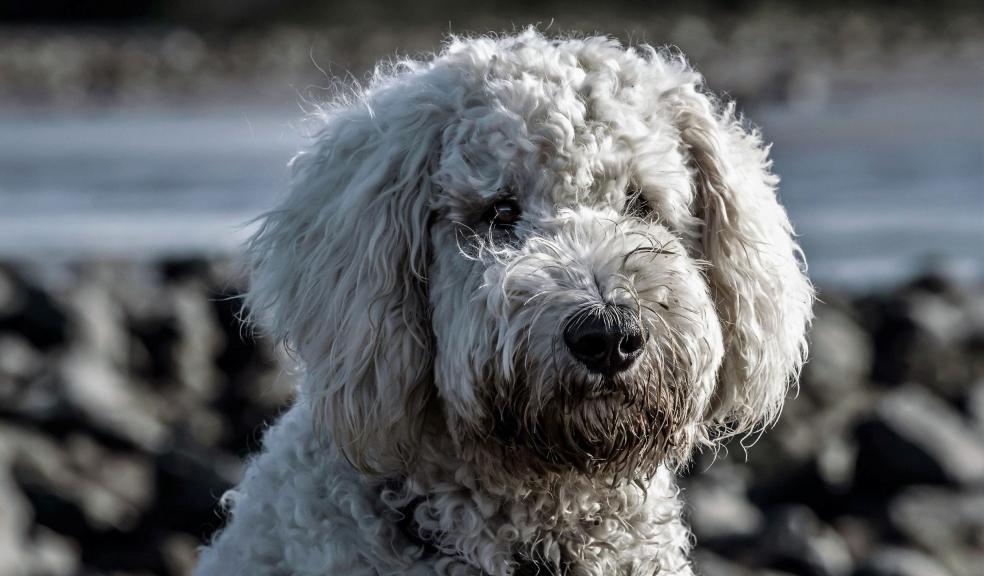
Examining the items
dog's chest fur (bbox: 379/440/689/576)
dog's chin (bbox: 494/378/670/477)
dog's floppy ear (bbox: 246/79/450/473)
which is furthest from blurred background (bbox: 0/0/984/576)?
dog's chin (bbox: 494/378/670/477)

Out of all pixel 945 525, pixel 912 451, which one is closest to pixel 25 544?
pixel 945 525

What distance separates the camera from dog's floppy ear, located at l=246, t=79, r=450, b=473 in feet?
12.6

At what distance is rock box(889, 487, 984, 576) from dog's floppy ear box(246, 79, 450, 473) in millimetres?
4028

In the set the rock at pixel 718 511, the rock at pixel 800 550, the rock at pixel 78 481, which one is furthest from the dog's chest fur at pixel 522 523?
the rock at pixel 78 481

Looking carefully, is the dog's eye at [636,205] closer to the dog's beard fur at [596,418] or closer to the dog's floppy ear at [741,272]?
the dog's floppy ear at [741,272]

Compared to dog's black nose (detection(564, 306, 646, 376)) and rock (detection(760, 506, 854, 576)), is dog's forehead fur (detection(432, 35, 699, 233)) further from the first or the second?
rock (detection(760, 506, 854, 576))

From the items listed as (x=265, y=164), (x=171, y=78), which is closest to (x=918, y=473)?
(x=265, y=164)

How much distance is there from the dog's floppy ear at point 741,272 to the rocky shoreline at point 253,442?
2022 millimetres

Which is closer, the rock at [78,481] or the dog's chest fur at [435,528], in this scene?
the dog's chest fur at [435,528]

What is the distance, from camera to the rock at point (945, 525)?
7102 millimetres

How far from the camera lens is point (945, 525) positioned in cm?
A: 727

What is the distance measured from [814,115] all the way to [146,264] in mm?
17089

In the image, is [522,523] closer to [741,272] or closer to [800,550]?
[741,272]

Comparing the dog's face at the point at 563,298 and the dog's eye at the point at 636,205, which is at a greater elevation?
the dog's eye at the point at 636,205
